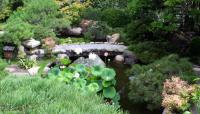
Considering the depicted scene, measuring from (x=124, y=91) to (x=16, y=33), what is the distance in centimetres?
369

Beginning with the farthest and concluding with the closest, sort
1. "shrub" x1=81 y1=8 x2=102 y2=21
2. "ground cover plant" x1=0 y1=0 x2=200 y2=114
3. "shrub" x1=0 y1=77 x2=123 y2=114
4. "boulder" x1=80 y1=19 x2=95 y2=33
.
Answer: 1. "shrub" x1=81 y1=8 x2=102 y2=21
2. "boulder" x1=80 y1=19 x2=95 y2=33
3. "ground cover plant" x1=0 y1=0 x2=200 y2=114
4. "shrub" x1=0 y1=77 x2=123 y2=114

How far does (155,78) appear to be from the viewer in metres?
9.11

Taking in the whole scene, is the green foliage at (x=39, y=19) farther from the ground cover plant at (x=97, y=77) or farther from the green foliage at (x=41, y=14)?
the ground cover plant at (x=97, y=77)

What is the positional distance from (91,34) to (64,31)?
117 cm

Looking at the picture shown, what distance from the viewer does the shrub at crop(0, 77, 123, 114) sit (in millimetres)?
3484

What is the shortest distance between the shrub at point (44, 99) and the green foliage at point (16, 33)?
821 cm

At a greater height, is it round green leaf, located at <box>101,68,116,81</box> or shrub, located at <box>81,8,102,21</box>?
round green leaf, located at <box>101,68,116,81</box>

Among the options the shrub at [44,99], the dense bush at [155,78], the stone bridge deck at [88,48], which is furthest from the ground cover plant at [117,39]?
the shrub at [44,99]

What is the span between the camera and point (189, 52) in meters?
11.8

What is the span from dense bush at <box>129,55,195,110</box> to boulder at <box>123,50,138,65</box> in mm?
2647

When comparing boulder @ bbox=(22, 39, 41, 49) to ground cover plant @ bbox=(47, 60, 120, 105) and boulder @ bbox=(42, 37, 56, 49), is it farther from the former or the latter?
ground cover plant @ bbox=(47, 60, 120, 105)

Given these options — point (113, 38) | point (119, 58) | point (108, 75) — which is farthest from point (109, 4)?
point (108, 75)

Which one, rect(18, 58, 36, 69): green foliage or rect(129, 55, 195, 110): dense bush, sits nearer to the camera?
rect(129, 55, 195, 110): dense bush

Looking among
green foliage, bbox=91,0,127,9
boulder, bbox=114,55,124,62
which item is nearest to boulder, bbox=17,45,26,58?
boulder, bbox=114,55,124,62
